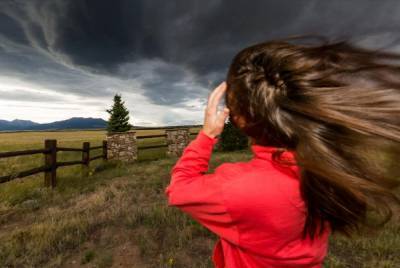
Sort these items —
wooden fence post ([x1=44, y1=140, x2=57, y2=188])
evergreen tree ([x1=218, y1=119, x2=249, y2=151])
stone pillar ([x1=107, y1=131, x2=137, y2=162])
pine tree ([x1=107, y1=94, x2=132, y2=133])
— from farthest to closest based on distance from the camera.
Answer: pine tree ([x1=107, y1=94, x2=132, y2=133])
evergreen tree ([x1=218, y1=119, x2=249, y2=151])
stone pillar ([x1=107, y1=131, x2=137, y2=162])
wooden fence post ([x1=44, y1=140, x2=57, y2=188])

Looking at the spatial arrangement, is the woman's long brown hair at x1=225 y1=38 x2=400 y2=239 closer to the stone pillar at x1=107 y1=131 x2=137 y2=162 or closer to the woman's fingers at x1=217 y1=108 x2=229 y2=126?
the woman's fingers at x1=217 y1=108 x2=229 y2=126

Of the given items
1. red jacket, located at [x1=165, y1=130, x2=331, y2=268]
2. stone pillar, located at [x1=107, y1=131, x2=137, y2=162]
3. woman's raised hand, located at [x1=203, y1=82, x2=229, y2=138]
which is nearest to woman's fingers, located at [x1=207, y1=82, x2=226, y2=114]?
woman's raised hand, located at [x1=203, y1=82, x2=229, y2=138]

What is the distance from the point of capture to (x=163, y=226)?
4.32 metres

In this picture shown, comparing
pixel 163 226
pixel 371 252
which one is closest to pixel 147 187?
pixel 163 226

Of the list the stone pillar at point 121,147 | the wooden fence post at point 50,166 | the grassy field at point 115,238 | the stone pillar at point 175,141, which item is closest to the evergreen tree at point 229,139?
the stone pillar at point 175,141

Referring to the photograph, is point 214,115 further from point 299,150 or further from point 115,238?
point 115,238

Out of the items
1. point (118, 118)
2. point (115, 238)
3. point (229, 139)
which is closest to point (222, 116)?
point (115, 238)

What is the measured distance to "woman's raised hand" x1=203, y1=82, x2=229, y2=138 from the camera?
95 centimetres

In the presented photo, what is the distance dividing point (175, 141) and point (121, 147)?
13.7ft

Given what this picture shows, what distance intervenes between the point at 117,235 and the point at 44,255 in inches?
37.2

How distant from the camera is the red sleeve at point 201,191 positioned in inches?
32.4

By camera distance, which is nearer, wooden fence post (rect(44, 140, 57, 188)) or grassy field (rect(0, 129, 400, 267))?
grassy field (rect(0, 129, 400, 267))

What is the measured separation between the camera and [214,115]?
3.14 feet

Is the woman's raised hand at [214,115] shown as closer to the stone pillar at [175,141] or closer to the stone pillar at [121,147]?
the stone pillar at [121,147]
